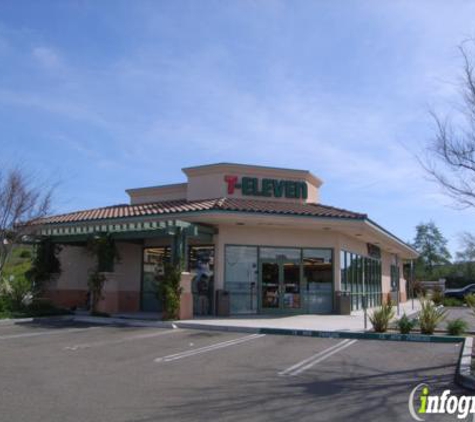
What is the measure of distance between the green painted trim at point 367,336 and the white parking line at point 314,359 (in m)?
0.73

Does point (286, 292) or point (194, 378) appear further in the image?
point (286, 292)

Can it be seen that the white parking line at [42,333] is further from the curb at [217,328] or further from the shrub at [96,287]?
the shrub at [96,287]

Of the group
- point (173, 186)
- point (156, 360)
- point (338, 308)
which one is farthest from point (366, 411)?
point (173, 186)

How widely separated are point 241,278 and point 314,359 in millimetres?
10453

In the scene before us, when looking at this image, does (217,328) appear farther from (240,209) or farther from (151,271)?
(151,271)

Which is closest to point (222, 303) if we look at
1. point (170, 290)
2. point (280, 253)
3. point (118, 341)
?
point (170, 290)

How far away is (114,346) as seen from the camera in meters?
12.6

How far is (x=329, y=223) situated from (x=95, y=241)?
8846 millimetres

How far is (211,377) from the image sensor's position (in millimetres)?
8930

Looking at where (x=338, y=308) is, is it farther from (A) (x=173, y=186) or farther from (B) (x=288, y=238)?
(A) (x=173, y=186)

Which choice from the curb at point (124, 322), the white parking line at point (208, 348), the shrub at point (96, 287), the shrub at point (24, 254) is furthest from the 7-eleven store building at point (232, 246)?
the shrub at point (24, 254)

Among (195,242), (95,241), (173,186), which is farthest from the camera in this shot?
(173,186)

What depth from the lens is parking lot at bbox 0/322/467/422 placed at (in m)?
6.73

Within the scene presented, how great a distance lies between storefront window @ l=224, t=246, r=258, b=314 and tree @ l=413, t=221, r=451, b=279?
6807cm
